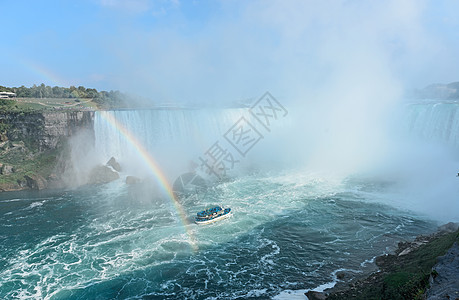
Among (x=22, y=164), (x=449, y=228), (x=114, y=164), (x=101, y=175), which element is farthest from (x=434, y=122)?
(x=22, y=164)

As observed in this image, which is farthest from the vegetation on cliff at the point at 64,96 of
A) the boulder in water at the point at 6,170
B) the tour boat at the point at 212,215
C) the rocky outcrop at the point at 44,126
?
the tour boat at the point at 212,215

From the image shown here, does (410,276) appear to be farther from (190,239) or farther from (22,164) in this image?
(22,164)

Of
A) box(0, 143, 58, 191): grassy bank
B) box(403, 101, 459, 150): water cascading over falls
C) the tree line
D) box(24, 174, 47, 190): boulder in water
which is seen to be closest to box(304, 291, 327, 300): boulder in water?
box(24, 174, 47, 190): boulder in water

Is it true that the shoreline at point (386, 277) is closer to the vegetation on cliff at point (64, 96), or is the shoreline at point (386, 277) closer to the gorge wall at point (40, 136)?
the gorge wall at point (40, 136)

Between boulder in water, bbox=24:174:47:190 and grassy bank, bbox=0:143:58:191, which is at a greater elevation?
grassy bank, bbox=0:143:58:191

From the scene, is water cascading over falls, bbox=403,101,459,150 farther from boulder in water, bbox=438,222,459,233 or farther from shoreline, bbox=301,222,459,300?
shoreline, bbox=301,222,459,300
